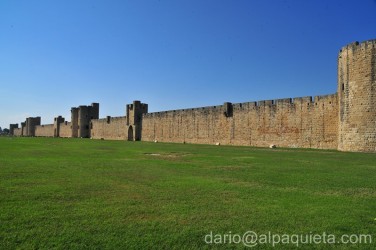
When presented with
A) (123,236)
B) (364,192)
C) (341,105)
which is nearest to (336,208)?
(364,192)

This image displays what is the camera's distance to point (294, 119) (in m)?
25.1

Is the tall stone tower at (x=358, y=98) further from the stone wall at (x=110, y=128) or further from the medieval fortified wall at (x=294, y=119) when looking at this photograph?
the stone wall at (x=110, y=128)

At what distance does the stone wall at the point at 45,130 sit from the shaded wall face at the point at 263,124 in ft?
170

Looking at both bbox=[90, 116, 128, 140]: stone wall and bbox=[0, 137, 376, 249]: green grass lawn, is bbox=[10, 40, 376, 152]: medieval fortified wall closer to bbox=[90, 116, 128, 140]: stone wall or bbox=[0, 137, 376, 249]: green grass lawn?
bbox=[90, 116, 128, 140]: stone wall

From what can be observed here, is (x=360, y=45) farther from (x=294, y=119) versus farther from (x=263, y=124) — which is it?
(x=263, y=124)

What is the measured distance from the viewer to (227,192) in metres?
6.16

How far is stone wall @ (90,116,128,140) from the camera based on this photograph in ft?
166

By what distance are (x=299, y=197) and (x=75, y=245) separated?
12.2 ft

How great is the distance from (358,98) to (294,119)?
20.5 ft

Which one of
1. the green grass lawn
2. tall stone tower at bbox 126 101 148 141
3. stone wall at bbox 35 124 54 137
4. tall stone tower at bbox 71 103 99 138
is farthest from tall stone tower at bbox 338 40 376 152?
stone wall at bbox 35 124 54 137

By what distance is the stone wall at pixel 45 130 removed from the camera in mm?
82750

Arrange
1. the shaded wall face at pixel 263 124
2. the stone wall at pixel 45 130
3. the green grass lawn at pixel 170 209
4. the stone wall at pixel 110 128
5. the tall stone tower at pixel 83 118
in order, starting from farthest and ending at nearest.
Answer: the stone wall at pixel 45 130, the tall stone tower at pixel 83 118, the stone wall at pixel 110 128, the shaded wall face at pixel 263 124, the green grass lawn at pixel 170 209

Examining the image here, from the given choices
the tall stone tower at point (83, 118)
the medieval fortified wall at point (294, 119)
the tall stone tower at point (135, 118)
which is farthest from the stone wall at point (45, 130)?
the medieval fortified wall at point (294, 119)

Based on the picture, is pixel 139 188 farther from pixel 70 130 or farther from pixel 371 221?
pixel 70 130
